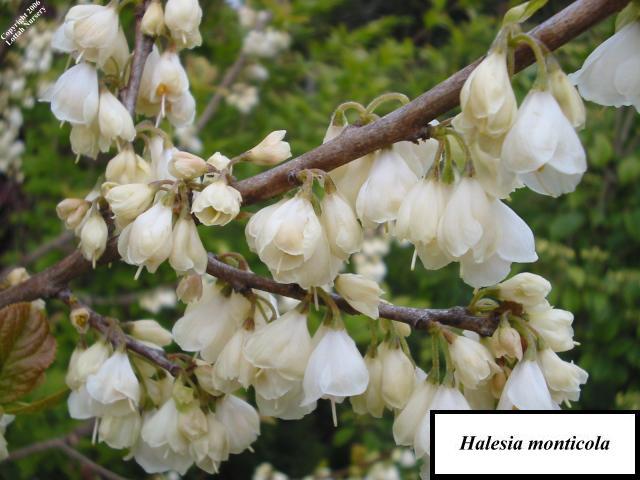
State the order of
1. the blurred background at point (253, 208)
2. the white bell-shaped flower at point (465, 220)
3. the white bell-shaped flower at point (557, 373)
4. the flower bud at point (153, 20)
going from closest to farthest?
1. the white bell-shaped flower at point (465, 220)
2. the white bell-shaped flower at point (557, 373)
3. the flower bud at point (153, 20)
4. the blurred background at point (253, 208)

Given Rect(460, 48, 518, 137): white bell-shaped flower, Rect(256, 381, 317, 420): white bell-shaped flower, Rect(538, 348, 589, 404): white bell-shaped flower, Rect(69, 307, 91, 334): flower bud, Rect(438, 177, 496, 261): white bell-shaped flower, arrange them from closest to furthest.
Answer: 1. Rect(460, 48, 518, 137): white bell-shaped flower
2. Rect(438, 177, 496, 261): white bell-shaped flower
3. Rect(538, 348, 589, 404): white bell-shaped flower
4. Rect(256, 381, 317, 420): white bell-shaped flower
5. Rect(69, 307, 91, 334): flower bud

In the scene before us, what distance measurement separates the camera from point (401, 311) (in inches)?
43.1

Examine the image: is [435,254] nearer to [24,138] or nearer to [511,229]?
[511,229]

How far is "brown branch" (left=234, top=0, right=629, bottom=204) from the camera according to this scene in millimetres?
823

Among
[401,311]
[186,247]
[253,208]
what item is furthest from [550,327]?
[253,208]

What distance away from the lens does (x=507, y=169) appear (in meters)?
0.86

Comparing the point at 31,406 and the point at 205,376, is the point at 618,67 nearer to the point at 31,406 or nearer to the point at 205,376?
the point at 205,376

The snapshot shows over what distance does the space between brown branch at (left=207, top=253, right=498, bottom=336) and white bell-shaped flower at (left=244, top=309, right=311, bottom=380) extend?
0.04 m

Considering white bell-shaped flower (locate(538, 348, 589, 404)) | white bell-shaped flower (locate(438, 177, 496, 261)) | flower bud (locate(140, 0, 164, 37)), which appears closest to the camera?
white bell-shaped flower (locate(438, 177, 496, 261))

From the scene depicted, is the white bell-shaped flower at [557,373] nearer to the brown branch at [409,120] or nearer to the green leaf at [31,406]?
the brown branch at [409,120]

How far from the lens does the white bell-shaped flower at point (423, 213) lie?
955 mm

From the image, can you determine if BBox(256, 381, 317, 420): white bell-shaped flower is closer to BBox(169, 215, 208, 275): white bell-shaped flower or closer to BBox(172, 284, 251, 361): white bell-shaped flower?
BBox(172, 284, 251, 361): white bell-shaped flower

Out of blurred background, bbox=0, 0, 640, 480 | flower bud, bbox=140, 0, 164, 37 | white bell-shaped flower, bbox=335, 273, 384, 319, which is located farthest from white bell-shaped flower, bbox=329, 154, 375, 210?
blurred background, bbox=0, 0, 640, 480

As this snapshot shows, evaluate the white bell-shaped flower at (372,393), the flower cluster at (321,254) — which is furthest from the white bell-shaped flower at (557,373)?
the white bell-shaped flower at (372,393)
